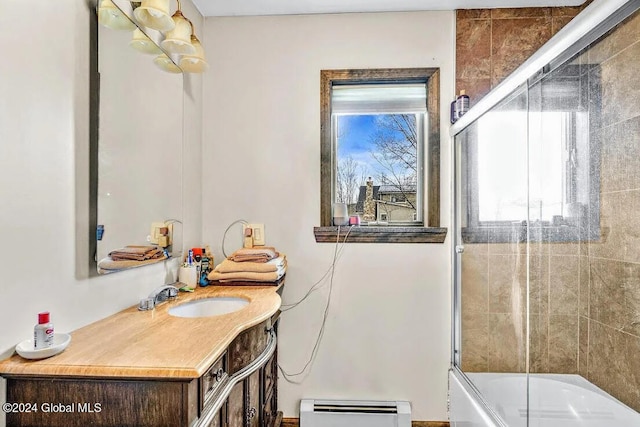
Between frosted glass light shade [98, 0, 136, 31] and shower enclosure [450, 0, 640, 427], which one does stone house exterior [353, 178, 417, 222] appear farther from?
frosted glass light shade [98, 0, 136, 31]

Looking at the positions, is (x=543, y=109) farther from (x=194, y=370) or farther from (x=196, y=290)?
(x=196, y=290)

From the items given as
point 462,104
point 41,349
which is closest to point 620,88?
point 462,104

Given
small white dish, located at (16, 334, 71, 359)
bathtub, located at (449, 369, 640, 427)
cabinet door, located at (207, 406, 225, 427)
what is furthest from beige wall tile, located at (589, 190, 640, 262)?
small white dish, located at (16, 334, 71, 359)

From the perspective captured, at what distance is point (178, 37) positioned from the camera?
66.4 inches

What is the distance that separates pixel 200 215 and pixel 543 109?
6.07ft

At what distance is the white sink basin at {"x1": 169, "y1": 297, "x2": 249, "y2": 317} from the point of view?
1.73 m

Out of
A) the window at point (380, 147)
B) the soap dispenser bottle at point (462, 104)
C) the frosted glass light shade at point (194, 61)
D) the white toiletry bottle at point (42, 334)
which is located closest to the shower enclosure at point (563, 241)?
the soap dispenser bottle at point (462, 104)

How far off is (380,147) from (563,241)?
1161mm

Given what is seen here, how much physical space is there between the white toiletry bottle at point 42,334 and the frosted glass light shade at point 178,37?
1206 millimetres

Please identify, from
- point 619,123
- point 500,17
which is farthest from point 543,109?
point 500,17

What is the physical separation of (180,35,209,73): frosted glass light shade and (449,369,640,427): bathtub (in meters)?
2.07

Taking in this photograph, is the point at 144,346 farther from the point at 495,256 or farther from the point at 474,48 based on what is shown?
the point at 474,48

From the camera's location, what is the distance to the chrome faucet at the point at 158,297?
152 centimetres

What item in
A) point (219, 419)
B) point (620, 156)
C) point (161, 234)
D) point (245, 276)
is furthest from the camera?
point (245, 276)
